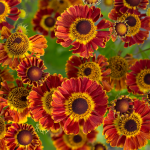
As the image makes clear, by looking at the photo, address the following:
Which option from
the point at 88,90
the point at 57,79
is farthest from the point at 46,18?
the point at 88,90

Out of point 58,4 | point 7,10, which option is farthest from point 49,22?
point 7,10

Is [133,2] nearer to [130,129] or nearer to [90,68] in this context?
[90,68]

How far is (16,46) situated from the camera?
127 centimetres

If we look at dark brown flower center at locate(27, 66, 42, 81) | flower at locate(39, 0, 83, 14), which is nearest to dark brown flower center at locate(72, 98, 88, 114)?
dark brown flower center at locate(27, 66, 42, 81)

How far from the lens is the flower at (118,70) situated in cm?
151

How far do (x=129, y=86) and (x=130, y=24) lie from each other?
0.51 meters

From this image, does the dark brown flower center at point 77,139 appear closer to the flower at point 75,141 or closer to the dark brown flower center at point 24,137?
the flower at point 75,141

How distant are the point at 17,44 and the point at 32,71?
0.27 metres

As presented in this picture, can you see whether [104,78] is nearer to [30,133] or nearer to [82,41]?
[82,41]

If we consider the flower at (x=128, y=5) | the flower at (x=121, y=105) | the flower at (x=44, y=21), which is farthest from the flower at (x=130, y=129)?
the flower at (x=44, y=21)

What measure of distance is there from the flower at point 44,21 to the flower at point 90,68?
0.58 metres

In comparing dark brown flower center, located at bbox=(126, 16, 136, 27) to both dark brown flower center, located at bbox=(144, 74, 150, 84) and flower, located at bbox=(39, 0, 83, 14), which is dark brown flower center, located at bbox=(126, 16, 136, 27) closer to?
dark brown flower center, located at bbox=(144, 74, 150, 84)

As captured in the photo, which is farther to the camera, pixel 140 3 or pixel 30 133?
pixel 140 3

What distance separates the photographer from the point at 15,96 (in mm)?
1279
